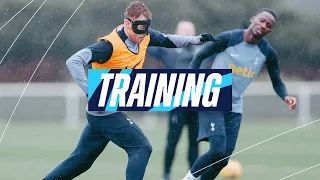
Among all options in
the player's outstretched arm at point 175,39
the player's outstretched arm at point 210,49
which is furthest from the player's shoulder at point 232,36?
the player's outstretched arm at point 175,39

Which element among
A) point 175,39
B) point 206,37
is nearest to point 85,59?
point 175,39

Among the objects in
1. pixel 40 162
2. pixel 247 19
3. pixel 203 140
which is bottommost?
pixel 40 162

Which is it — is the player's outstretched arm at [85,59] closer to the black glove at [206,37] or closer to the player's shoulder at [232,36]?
the black glove at [206,37]

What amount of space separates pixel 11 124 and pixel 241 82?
1.57 m

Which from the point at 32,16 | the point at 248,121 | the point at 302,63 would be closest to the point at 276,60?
the point at 302,63

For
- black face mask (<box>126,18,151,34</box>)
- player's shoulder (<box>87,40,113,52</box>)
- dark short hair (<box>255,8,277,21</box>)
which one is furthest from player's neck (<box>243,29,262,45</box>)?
player's shoulder (<box>87,40,113,52</box>)

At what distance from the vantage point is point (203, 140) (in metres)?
6.93

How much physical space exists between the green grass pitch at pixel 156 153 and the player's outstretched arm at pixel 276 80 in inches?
9.9

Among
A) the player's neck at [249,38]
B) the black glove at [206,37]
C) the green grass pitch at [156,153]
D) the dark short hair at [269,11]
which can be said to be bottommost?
the green grass pitch at [156,153]

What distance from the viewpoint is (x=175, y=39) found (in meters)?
6.53

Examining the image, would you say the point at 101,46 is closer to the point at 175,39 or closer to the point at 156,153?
the point at 175,39

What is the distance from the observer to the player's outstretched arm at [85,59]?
242 inches

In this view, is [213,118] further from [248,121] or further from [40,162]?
[40,162]

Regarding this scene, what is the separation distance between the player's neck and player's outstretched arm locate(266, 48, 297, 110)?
0.11 m
